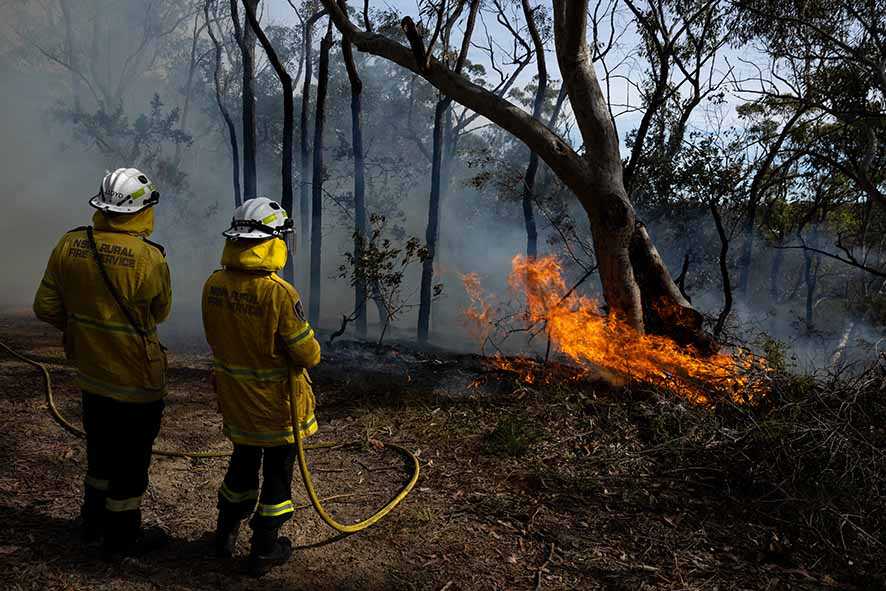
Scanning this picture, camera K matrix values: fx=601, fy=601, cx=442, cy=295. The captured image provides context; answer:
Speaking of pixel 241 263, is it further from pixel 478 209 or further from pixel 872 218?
pixel 478 209

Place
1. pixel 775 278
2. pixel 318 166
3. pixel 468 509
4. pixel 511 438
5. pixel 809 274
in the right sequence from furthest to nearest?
1. pixel 775 278
2. pixel 809 274
3. pixel 318 166
4. pixel 511 438
5. pixel 468 509

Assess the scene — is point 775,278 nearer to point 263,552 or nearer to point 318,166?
point 318,166

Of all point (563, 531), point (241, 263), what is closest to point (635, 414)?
point (563, 531)

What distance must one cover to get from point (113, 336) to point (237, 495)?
3.81ft

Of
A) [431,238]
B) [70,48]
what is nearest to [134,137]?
[70,48]

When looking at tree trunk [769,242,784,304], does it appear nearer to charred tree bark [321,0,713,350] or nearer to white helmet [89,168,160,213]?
charred tree bark [321,0,713,350]

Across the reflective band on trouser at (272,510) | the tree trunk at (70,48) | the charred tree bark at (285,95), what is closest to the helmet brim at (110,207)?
the reflective band on trouser at (272,510)

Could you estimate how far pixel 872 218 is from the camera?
68.8 ft

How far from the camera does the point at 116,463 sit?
346 centimetres

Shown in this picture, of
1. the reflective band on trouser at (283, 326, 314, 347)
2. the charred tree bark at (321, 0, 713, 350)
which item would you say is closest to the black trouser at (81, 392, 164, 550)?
the reflective band on trouser at (283, 326, 314, 347)

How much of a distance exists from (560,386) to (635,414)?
1084 mm

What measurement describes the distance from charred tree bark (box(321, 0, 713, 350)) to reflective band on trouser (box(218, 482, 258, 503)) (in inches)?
206

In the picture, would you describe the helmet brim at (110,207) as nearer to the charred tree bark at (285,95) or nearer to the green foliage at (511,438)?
the green foliage at (511,438)

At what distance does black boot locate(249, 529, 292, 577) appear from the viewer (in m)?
3.42
